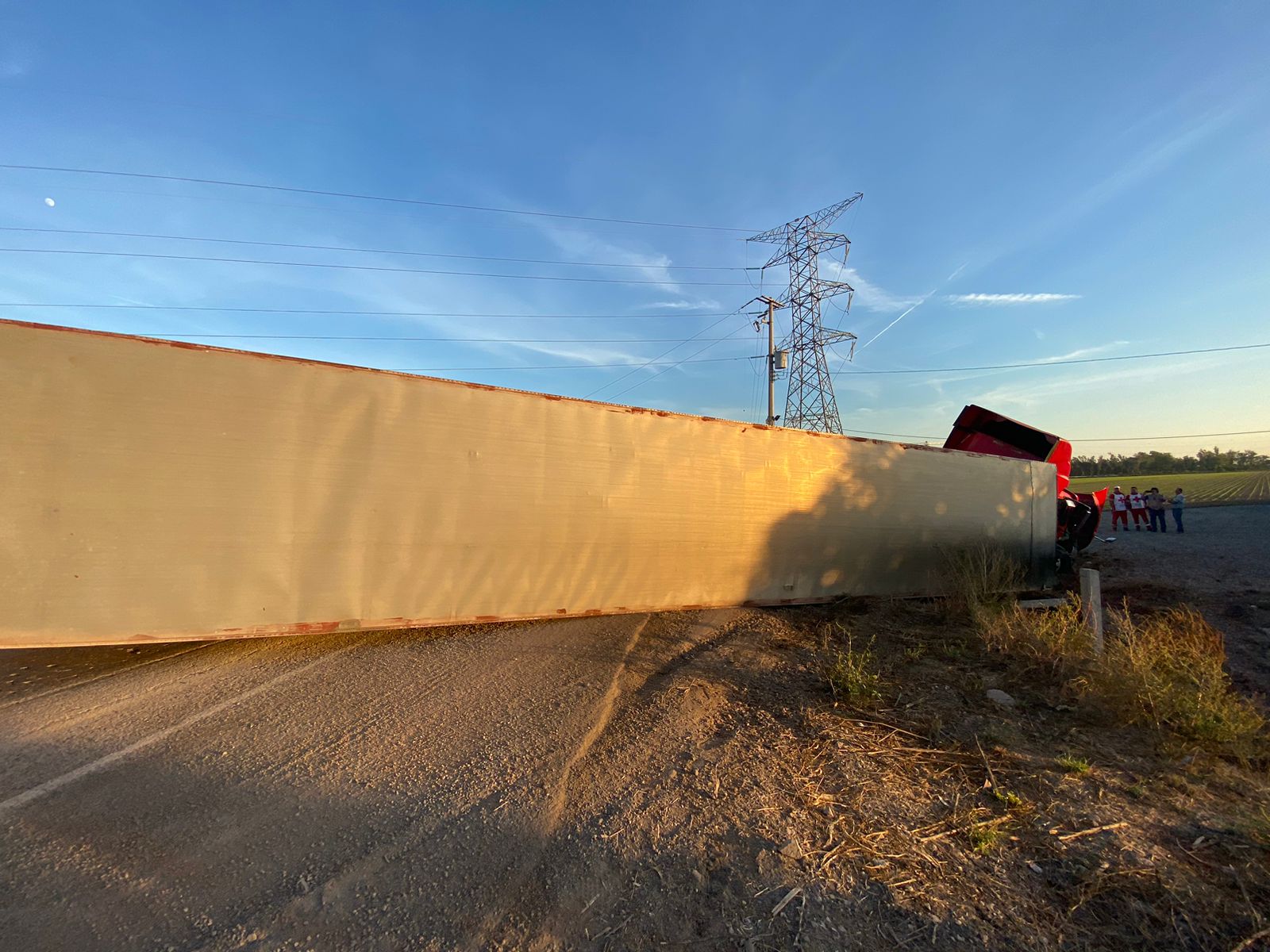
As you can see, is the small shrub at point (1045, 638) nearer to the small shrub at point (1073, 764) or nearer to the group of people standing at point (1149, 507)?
the small shrub at point (1073, 764)

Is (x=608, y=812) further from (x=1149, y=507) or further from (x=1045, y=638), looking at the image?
(x=1149, y=507)

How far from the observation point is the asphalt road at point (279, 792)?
6.19 ft

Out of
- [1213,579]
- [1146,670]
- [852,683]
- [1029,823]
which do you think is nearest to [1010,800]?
[1029,823]

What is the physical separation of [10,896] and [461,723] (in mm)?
1874

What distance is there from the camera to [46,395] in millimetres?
3877

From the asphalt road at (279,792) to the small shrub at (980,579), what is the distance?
4.34 metres

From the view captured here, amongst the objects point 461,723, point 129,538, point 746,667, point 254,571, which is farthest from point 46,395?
point 746,667

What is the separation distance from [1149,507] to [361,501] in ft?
78.3

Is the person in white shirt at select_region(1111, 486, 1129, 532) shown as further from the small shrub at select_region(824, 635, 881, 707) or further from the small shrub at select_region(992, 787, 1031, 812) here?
the small shrub at select_region(992, 787, 1031, 812)

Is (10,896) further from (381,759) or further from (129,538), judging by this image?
(129,538)

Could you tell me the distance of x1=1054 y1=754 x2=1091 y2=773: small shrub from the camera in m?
2.88

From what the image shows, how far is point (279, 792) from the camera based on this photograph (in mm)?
2613

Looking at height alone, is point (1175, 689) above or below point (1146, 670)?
below

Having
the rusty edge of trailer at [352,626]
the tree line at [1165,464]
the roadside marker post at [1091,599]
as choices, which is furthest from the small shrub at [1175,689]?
the tree line at [1165,464]
